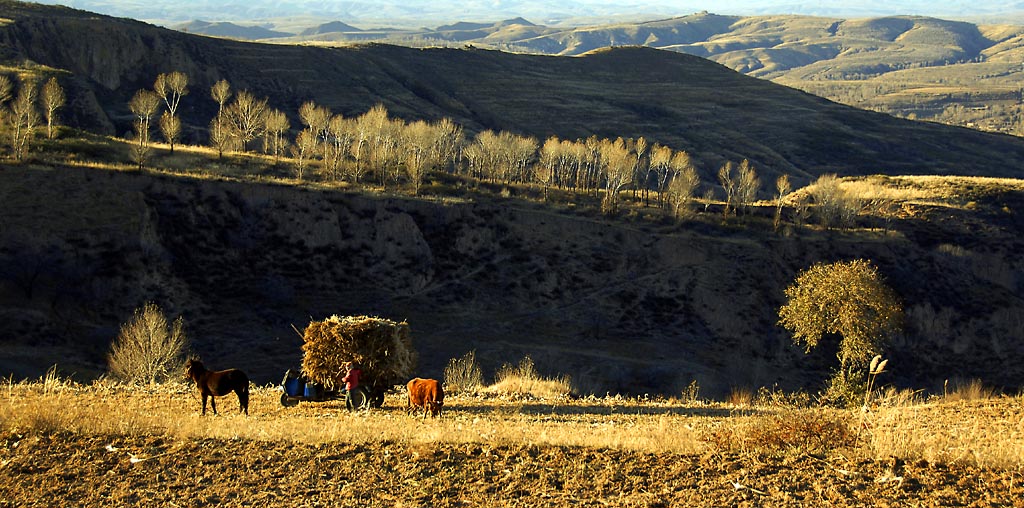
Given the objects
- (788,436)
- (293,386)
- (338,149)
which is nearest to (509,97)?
(338,149)

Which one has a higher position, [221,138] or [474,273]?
[221,138]

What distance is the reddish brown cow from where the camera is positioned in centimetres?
1705

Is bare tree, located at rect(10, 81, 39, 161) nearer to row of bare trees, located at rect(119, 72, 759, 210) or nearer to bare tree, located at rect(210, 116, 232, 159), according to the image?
row of bare trees, located at rect(119, 72, 759, 210)

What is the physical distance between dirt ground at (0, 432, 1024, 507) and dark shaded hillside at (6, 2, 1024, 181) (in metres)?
93.8

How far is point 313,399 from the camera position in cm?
1880

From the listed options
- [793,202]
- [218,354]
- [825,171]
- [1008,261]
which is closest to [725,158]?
[825,171]

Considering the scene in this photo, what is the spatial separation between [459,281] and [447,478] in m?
53.4

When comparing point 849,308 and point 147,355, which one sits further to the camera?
point 147,355

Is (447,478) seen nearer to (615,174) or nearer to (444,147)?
(615,174)

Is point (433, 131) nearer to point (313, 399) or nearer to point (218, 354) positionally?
point (218, 354)

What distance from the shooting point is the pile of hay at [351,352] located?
19.2 metres

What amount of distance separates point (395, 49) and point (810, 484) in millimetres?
176157

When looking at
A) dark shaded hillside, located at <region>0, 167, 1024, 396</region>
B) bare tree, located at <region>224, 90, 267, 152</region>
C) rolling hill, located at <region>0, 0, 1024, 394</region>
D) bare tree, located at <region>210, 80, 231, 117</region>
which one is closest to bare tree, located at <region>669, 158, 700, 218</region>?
rolling hill, located at <region>0, 0, 1024, 394</region>

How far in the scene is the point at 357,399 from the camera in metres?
18.4
